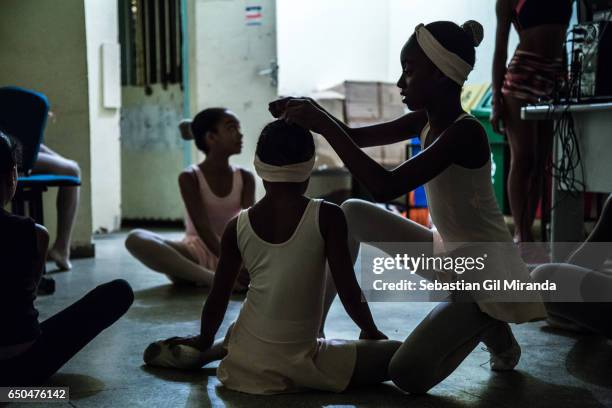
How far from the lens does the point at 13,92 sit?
3713 mm

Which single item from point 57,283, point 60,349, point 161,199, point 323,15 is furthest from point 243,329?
point 323,15

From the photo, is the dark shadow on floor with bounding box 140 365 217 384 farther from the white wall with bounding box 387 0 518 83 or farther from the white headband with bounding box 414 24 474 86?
the white wall with bounding box 387 0 518 83

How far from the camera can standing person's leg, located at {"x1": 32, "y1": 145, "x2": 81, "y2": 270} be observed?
13.9 feet

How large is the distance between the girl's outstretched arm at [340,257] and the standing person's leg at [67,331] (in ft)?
1.96

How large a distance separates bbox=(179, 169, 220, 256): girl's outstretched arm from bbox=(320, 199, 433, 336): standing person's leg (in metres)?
1.45

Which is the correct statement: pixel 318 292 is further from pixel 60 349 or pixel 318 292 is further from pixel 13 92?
pixel 13 92

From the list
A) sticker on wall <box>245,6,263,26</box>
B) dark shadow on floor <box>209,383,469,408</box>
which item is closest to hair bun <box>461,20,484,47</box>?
dark shadow on floor <box>209,383,469,408</box>

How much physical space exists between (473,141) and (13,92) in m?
2.57

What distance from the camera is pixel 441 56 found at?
2.03 m

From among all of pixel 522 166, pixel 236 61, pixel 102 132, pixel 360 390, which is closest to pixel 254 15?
pixel 236 61

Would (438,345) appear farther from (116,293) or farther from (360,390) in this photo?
(116,293)

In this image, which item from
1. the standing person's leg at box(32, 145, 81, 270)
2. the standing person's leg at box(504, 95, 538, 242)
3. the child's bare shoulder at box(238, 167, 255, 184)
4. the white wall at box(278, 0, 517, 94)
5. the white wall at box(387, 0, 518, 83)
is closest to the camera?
the standing person's leg at box(504, 95, 538, 242)

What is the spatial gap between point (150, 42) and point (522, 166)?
469 centimetres

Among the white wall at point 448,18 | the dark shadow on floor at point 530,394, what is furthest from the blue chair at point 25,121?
the white wall at point 448,18
